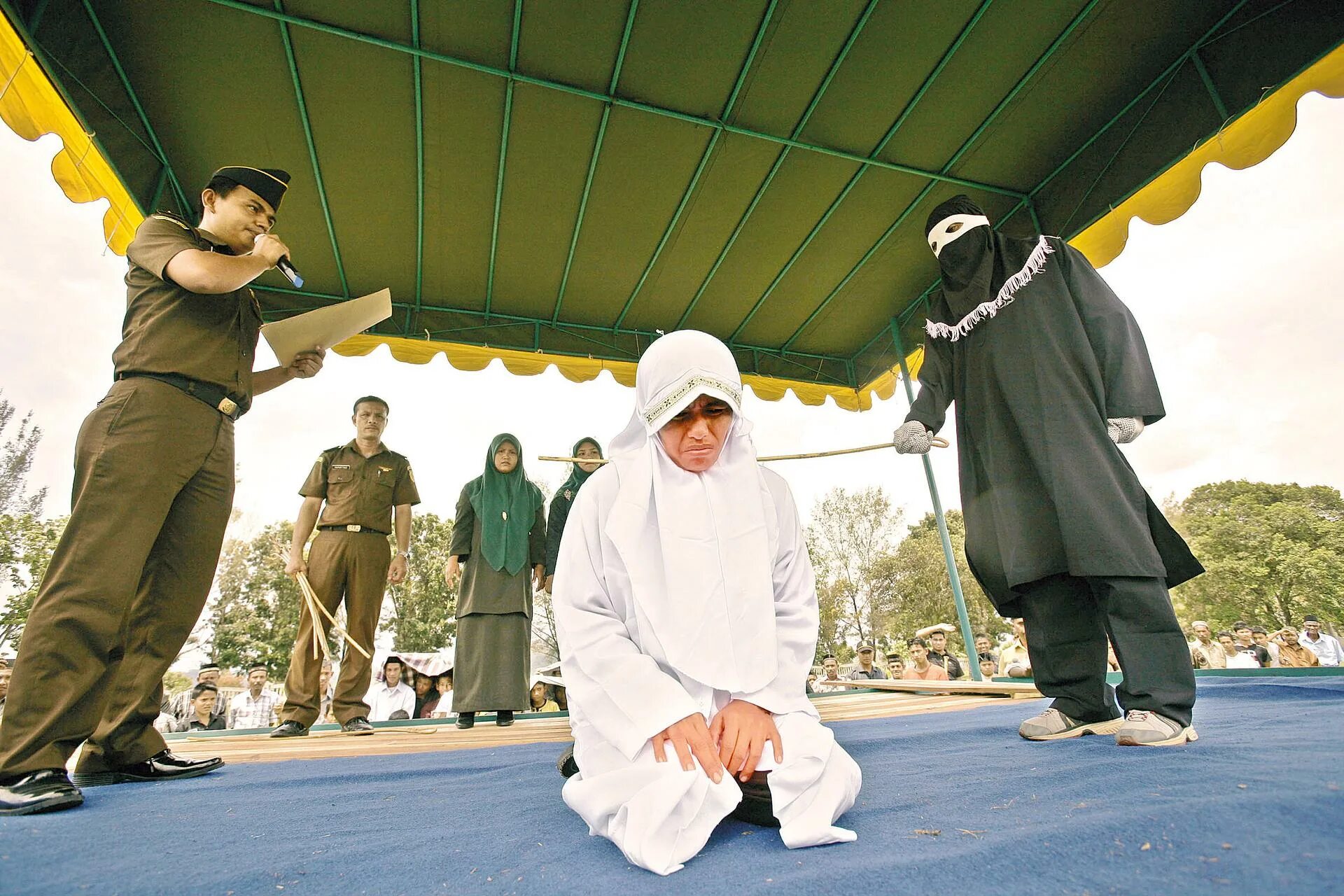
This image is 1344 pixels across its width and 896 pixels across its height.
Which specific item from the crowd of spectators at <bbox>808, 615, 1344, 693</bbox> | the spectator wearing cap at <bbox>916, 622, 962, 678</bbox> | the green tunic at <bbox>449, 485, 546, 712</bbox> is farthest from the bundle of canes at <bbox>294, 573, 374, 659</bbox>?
the spectator wearing cap at <bbox>916, 622, 962, 678</bbox>

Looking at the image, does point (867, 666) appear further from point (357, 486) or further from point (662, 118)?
point (662, 118)

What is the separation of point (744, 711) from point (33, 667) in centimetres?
151

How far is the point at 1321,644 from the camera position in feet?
22.5

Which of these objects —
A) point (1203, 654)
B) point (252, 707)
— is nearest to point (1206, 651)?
point (1203, 654)

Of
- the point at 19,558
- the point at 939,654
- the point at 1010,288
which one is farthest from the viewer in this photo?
the point at 19,558

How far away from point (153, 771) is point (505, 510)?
2200 millimetres

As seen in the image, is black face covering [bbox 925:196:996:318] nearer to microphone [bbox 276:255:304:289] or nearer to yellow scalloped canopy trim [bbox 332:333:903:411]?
microphone [bbox 276:255:304:289]

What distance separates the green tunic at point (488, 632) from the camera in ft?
11.8

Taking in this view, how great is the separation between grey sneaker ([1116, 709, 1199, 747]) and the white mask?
57.0 inches

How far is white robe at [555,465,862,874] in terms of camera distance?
0.92 metres

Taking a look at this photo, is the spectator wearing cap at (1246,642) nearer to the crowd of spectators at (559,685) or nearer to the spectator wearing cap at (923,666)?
the crowd of spectators at (559,685)

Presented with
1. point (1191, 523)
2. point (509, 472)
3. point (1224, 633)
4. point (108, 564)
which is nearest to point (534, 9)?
point (509, 472)

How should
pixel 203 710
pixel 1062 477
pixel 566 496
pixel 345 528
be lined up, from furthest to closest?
pixel 203 710
pixel 566 496
pixel 345 528
pixel 1062 477

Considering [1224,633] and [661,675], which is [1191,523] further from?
[661,675]
